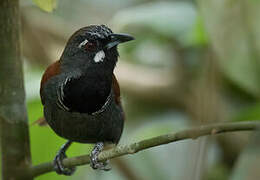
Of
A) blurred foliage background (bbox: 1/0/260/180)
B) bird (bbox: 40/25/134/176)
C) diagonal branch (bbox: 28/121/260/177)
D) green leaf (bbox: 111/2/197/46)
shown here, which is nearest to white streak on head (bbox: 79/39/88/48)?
bird (bbox: 40/25/134/176)

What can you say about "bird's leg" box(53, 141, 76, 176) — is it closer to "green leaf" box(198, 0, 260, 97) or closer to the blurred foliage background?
the blurred foliage background

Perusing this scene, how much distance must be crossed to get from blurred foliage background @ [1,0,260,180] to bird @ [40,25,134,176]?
0.76 ft

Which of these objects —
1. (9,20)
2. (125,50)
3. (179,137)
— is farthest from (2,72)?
(125,50)

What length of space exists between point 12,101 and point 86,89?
0.31 m

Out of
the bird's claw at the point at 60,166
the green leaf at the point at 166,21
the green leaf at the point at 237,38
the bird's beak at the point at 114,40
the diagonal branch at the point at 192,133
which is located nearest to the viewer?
the diagonal branch at the point at 192,133

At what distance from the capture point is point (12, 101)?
224cm

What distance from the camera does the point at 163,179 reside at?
353 centimetres

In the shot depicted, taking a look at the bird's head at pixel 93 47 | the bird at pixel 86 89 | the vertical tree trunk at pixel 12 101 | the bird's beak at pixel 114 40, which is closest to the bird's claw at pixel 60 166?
the bird at pixel 86 89

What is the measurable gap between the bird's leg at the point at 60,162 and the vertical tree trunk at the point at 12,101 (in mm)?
130

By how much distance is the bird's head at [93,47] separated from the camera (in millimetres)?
2148

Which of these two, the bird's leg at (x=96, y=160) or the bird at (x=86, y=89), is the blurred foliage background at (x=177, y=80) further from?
the bird's leg at (x=96, y=160)

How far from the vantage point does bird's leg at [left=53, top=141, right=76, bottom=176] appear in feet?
7.75

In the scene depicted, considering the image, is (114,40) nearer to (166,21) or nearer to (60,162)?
(60,162)

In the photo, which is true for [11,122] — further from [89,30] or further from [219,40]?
[219,40]
